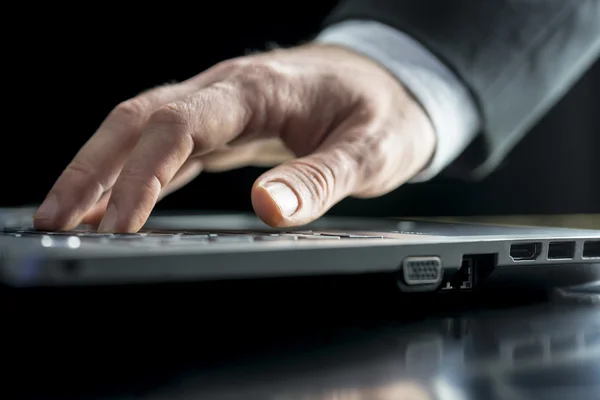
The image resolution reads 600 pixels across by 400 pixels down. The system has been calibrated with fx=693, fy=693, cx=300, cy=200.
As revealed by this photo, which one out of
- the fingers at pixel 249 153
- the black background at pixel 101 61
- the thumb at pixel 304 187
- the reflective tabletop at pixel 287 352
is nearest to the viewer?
the reflective tabletop at pixel 287 352

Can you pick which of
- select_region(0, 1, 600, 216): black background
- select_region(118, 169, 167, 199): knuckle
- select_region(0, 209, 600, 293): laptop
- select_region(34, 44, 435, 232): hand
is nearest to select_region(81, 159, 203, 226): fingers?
select_region(34, 44, 435, 232): hand

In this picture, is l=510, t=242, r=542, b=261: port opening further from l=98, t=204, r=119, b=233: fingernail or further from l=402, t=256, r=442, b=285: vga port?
l=98, t=204, r=119, b=233: fingernail

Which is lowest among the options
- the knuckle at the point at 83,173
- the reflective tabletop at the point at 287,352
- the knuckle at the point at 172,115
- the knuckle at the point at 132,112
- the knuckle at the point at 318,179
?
the reflective tabletop at the point at 287,352

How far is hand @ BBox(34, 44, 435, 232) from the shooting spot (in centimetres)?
75

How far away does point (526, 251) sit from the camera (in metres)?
0.53

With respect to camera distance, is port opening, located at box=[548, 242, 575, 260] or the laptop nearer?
the laptop

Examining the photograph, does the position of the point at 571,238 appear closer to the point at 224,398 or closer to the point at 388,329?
the point at 388,329

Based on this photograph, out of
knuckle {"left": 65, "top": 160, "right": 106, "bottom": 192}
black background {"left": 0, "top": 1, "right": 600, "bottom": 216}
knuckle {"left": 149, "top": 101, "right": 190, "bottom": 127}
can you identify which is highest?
black background {"left": 0, "top": 1, "right": 600, "bottom": 216}

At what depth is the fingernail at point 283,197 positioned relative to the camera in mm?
670

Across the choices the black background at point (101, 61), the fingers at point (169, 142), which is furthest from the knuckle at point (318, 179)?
the black background at point (101, 61)

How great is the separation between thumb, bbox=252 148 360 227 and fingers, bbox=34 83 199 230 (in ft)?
0.87

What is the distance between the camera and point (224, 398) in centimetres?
31

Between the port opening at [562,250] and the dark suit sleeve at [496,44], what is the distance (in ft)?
2.07

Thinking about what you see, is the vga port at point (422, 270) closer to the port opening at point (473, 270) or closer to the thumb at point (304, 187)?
the port opening at point (473, 270)
